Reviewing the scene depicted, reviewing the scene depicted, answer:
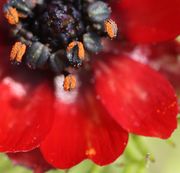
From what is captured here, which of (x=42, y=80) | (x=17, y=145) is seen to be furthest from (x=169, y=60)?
(x=17, y=145)

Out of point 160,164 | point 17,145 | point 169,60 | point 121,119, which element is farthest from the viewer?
point 160,164

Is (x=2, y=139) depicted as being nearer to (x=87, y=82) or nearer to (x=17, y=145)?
(x=17, y=145)

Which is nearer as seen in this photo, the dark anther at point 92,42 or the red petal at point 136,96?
the red petal at point 136,96

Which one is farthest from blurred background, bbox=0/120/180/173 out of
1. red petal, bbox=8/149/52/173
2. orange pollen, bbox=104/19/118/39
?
orange pollen, bbox=104/19/118/39

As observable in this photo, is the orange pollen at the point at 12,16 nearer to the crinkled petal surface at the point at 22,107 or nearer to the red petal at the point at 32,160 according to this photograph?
the crinkled petal surface at the point at 22,107

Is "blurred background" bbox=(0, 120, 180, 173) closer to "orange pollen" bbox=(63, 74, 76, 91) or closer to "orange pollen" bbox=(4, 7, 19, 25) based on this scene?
"orange pollen" bbox=(63, 74, 76, 91)

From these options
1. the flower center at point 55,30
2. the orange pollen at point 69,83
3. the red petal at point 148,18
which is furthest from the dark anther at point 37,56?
the red petal at point 148,18

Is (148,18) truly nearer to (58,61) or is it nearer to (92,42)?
(92,42)
